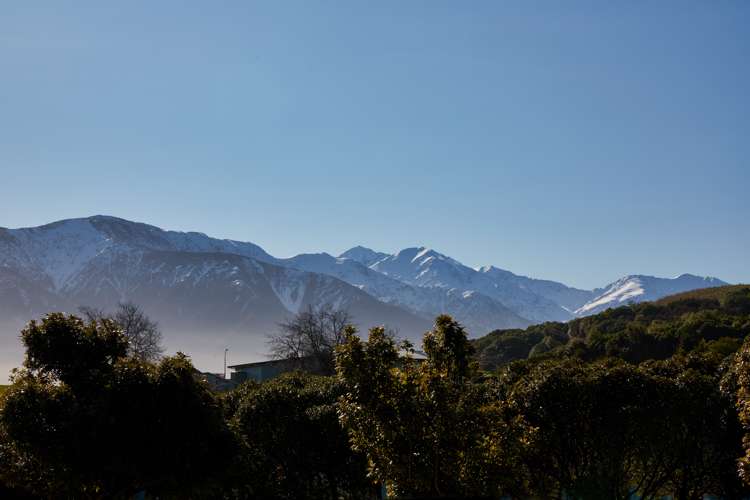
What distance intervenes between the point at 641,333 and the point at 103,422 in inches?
2594

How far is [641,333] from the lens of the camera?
73.1 m

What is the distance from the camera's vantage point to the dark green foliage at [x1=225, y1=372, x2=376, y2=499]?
24594 mm

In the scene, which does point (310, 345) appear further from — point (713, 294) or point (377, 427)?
point (377, 427)

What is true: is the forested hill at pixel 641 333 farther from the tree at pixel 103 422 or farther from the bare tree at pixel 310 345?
the tree at pixel 103 422

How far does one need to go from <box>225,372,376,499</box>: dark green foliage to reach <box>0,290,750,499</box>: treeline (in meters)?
0.05

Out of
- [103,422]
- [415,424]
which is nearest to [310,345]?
[103,422]

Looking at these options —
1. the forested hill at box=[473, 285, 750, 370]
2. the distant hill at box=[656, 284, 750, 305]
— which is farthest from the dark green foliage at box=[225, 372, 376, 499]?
the distant hill at box=[656, 284, 750, 305]

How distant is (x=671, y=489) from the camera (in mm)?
26062

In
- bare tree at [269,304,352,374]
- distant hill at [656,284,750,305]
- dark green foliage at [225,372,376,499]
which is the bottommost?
dark green foliage at [225,372,376,499]

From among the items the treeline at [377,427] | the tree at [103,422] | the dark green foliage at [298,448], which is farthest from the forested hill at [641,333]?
the tree at [103,422]

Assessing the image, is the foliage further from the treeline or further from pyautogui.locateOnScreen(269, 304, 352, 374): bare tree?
pyautogui.locateOnScreen(269, 304, 352, 374): bare tree

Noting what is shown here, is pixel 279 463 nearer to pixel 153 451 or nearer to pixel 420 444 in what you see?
pixel 153 451

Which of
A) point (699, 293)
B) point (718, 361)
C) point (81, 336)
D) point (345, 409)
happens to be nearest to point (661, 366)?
point (718, 361)

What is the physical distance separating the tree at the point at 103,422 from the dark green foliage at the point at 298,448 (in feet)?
24.0
